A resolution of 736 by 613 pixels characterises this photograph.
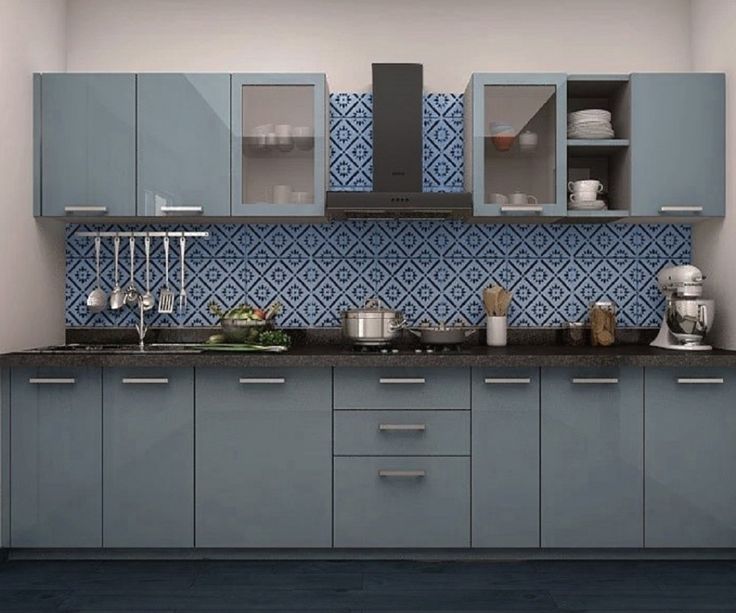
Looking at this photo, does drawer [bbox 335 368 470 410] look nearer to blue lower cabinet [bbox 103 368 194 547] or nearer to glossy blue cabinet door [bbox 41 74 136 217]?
blue lower cabinet [bbox 103 368 194 547]

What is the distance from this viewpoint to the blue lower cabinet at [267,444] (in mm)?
2969

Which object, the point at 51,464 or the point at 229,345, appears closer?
the point at 51,464

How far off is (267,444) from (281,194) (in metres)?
1.13

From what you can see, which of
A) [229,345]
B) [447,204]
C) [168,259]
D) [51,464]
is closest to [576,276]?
[447,204]

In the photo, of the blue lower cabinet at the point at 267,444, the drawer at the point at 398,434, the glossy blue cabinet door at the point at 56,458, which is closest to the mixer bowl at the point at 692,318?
the drawer at the point at 398,434

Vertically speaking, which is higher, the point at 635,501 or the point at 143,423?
the point at 143,423

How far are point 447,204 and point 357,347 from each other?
2.48 ft

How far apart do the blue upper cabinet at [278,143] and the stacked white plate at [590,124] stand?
1166 millimetres

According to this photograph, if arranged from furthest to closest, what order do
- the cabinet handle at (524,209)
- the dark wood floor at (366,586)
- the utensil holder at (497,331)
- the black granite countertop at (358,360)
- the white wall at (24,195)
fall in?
Result: the utensil holder at (497,331) < the cabinet handle at (524,209) < the white wall at (24,195) < the black granite countertop at (358,360) < the dark wood floor at (366,586)

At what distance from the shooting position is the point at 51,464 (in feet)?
9.72

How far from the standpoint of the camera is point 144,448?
9.73ft
